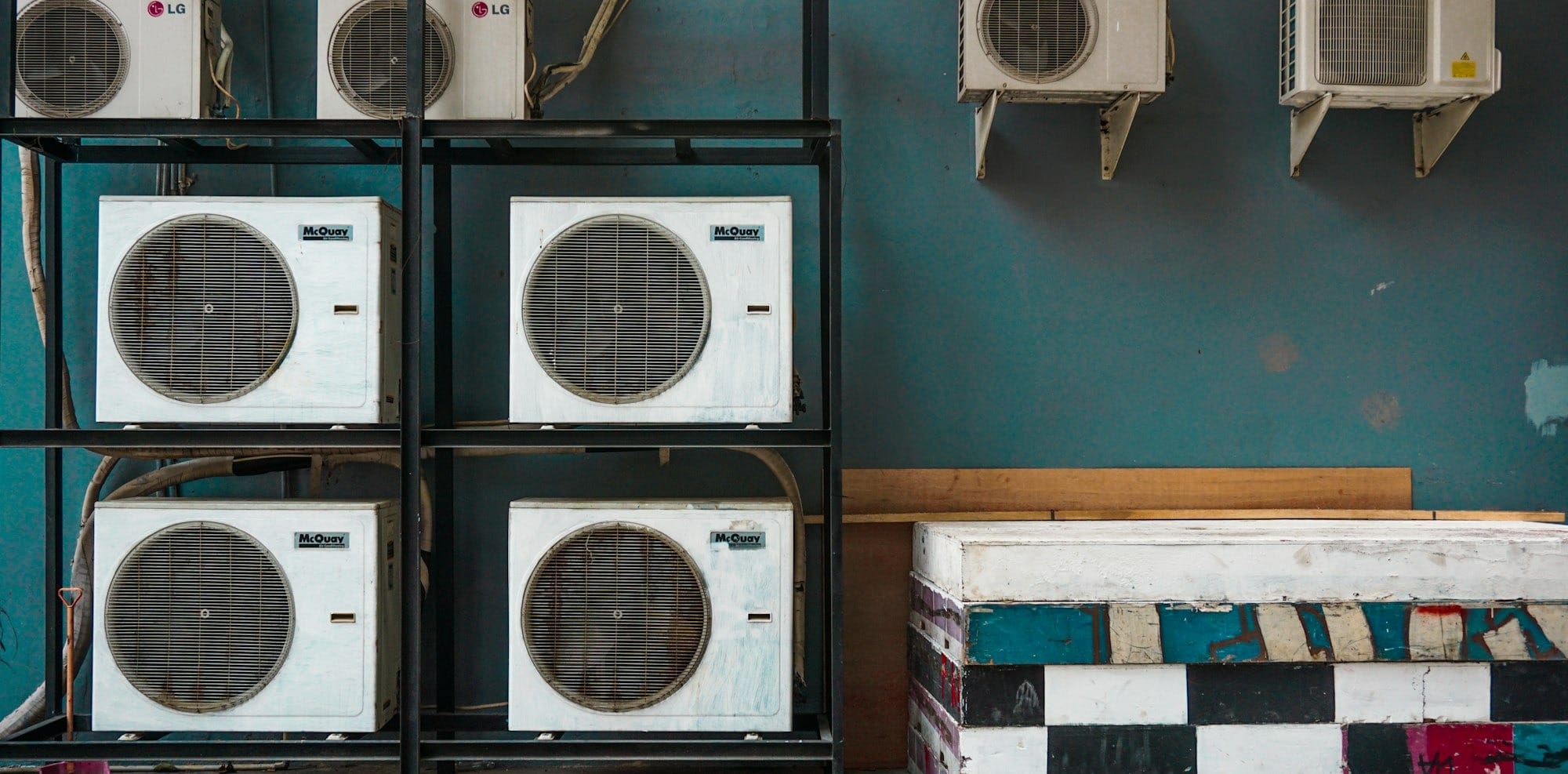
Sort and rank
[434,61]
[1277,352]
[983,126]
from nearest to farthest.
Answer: [434,61] < [983,126] < [1277,352]

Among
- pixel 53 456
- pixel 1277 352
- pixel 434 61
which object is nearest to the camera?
pixel 434 61

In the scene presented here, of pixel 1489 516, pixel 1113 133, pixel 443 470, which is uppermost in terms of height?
pixel 1113 133

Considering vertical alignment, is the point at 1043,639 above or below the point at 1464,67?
below

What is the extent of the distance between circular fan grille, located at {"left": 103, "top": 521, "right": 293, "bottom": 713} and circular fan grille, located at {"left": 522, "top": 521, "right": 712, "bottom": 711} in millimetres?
507

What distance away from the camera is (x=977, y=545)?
2.03m

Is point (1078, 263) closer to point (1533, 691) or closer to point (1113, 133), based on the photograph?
point (1113, 133)

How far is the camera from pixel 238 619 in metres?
2.04

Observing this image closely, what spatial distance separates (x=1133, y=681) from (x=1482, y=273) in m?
1.54

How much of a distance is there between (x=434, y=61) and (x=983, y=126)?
1256 mm

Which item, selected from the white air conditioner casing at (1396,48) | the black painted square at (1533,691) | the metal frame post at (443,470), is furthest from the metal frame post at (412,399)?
the black painted square at (1533,691)

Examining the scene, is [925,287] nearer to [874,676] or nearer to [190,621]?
[874,676]

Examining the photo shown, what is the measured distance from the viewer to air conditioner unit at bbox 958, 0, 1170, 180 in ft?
7.80

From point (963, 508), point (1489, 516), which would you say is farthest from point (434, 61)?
point (1489, 516)

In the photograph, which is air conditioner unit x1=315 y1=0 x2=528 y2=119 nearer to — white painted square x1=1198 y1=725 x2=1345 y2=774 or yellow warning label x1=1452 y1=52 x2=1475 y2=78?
white painted square x1=1198 y1=725 x2=1345 y2=774
